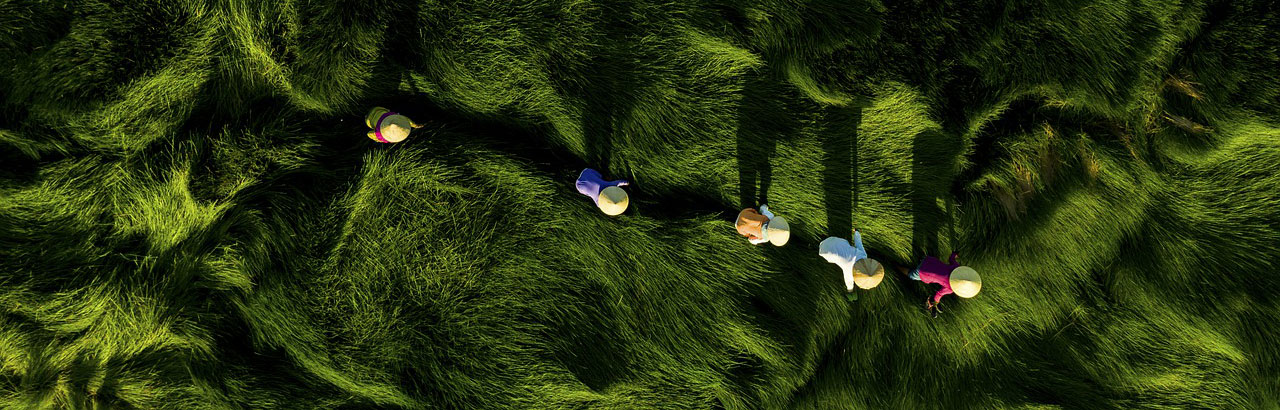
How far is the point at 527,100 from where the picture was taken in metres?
3.01

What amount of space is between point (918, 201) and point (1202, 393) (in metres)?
1.96

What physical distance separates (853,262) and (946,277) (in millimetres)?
481

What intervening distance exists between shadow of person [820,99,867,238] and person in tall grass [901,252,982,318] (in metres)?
0.42

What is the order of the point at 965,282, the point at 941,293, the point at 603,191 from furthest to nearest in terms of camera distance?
the point at 941,293 < the point at 603,191 < the point at 965,282

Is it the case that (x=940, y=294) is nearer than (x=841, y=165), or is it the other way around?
(x=940, y=294)

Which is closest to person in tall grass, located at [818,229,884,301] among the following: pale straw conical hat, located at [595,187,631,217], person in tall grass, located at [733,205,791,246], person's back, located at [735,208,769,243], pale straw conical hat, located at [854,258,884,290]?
pale straw conical hat, located at [854,258,884,290]

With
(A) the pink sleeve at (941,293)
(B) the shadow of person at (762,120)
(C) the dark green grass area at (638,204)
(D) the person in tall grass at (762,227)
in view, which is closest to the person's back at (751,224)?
(D) the person in tall grass at (762,227)

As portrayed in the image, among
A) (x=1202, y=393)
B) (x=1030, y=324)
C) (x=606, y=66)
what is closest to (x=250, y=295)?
(x=606, y=66)

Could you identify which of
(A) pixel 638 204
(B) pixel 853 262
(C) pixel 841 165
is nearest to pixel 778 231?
(B) pixel 853 262

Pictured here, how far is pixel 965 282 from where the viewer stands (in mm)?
2627

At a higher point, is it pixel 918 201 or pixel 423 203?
pixel 423 203

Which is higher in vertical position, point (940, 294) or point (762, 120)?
point (762, 120)

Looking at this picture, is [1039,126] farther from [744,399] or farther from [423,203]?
[423,203]

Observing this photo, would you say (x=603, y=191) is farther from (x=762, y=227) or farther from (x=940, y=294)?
(x=940, y=294)
